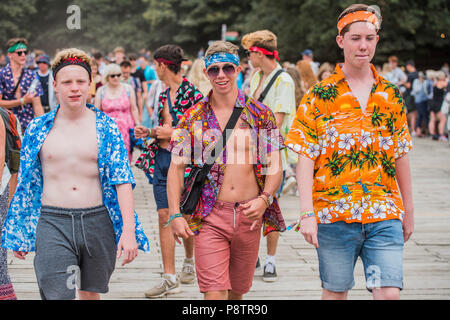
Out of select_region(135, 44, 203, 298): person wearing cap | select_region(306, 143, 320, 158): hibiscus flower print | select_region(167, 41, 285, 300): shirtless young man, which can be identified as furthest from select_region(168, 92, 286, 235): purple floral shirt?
select_region(135, 44, 203, 298): person wearing cap

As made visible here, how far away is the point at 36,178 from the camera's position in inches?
154

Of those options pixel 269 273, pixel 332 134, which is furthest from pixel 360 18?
pixel 269 273

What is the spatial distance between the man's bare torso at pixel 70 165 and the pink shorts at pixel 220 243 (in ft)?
2.42

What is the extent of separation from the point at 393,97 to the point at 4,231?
242 cm

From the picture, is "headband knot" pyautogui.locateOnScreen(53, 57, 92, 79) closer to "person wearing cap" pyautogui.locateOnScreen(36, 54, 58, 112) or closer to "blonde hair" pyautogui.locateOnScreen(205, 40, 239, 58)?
"blonde hair" pyautogui.locateOnScreen(205, 40, 239, 58)

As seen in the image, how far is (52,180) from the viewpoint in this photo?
3.86 meters

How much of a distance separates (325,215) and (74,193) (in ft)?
4.76

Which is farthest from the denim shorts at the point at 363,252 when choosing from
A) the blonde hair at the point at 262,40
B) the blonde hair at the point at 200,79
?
the blonde hair at the point at 200,79

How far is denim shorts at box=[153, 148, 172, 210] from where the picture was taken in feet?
19.3

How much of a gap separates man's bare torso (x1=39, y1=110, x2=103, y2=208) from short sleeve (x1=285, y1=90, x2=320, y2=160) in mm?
1159

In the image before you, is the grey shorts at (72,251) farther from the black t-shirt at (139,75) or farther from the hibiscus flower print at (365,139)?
the black t-shirt at (139,75)

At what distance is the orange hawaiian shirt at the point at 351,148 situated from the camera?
3.69 meters
